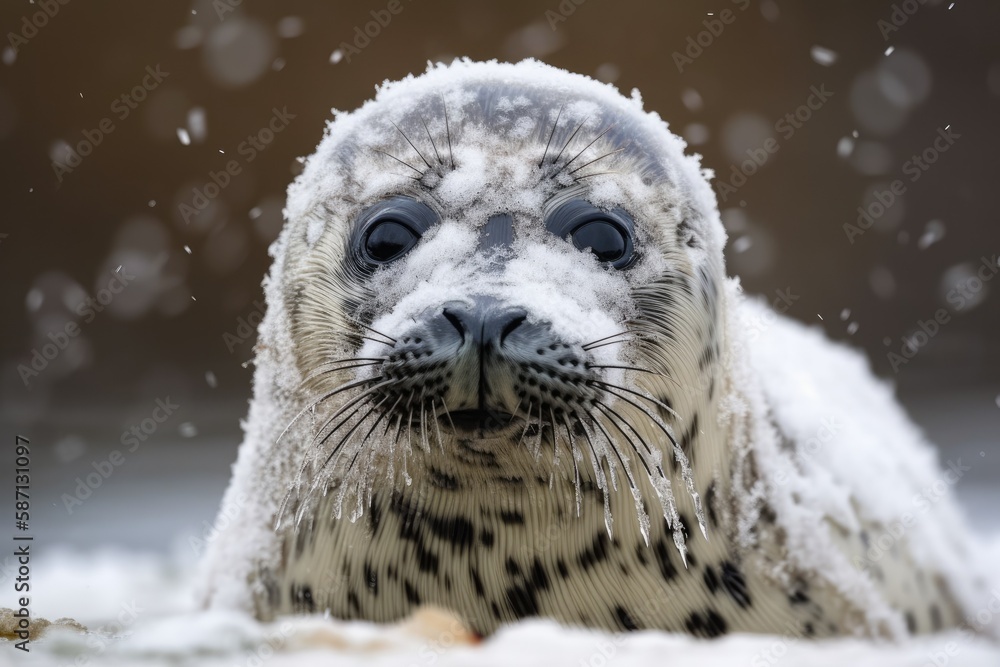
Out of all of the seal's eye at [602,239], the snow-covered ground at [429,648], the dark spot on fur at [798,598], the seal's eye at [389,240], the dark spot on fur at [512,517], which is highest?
the seal's eye at [389,240]

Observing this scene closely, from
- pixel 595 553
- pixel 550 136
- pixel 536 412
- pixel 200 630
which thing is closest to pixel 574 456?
pixel 536 412

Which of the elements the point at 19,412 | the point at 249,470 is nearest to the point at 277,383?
the point at 249,470

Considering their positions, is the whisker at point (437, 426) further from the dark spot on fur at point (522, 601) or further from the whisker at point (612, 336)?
the dark spot on fur at point (522, 601)

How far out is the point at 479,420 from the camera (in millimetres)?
1734

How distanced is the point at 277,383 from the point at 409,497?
0.41m

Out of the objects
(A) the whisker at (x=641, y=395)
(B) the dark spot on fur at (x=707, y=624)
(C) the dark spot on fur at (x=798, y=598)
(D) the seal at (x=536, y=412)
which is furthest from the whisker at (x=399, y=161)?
(C) the dark spot on fur at (x=798, y=598)

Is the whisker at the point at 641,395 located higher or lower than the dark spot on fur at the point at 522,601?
higher

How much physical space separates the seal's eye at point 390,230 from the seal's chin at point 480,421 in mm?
419

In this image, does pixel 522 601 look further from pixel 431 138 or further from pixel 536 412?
pixel 431 138

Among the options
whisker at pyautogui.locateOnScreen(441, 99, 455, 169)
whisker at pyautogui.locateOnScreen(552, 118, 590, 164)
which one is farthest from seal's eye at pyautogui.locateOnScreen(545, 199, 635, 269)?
whisker at pyautogui.locateOnScreen(441, 99, 455, 169)

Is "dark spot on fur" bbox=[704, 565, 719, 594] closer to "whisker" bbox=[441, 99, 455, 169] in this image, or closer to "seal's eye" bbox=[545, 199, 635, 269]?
"seal's eye" bbox=[545, 199, 635, 269]

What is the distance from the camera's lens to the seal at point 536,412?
1801 mm

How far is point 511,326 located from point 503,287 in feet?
0.34

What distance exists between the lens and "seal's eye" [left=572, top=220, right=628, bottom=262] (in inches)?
77.4
